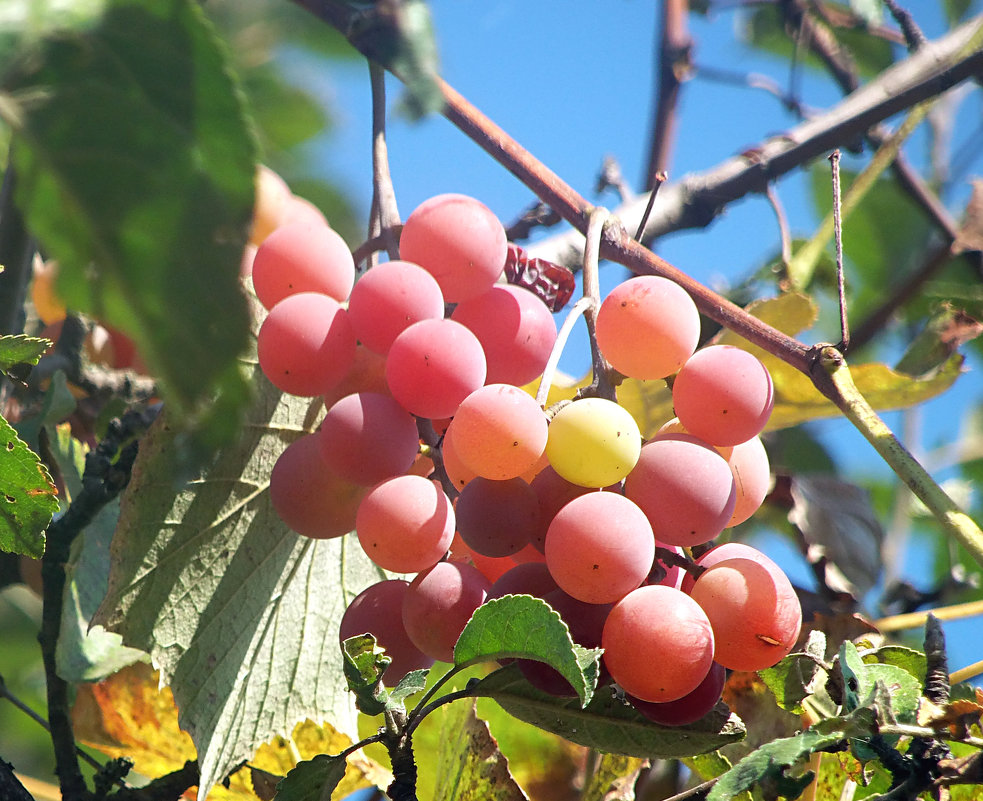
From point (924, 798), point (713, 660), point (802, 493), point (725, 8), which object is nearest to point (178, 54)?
point (713, 660)

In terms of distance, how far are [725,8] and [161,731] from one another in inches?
57.8

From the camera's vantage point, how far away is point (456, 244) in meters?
0.84

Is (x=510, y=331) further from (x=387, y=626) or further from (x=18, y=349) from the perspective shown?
(x=18, y=349)

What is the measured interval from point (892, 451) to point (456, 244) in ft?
1.31

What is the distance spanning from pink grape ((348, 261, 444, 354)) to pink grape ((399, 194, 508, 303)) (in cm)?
3

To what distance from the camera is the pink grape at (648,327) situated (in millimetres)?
782

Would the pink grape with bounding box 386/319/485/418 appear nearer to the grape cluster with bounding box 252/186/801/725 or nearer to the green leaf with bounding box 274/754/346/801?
the grape cluster with bounding box 252/186/801/725

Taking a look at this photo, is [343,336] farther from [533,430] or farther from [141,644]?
[141,644]

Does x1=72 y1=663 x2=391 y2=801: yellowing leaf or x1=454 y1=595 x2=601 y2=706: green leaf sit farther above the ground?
x1=454 y1=595 x2=601 y2=706: green leaf

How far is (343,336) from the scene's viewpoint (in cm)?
83

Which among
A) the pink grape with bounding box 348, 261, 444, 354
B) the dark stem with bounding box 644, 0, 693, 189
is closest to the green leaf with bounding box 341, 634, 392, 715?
the pink grape with bounding box 348, 261, 444, 354

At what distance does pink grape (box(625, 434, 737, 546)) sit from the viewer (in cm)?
71

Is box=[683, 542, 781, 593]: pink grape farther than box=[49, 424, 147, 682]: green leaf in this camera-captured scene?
No

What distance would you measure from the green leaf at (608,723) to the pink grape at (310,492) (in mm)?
186
